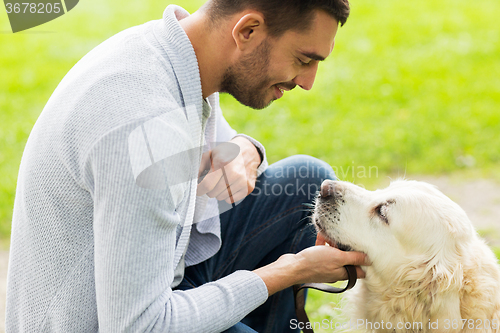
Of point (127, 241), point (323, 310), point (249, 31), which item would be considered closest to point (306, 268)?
point (127, 241)

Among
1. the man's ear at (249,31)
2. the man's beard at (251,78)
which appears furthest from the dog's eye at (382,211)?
the man's ear at (249,31)

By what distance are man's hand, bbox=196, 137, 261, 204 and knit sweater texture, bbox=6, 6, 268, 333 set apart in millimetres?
326

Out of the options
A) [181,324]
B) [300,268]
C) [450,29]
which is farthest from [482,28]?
[181,324]

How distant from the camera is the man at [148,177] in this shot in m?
1.56

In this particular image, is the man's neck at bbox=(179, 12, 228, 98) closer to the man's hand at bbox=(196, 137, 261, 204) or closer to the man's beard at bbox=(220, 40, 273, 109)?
the man's beard at bbox=(220, 40, 273, 109)

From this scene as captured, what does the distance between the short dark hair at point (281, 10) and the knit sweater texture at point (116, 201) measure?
0.69ft

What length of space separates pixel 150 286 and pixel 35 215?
512 mm

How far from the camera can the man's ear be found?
6.36 feet

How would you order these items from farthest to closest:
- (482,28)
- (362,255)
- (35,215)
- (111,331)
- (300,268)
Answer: (482,28)
(362,255)
(300,268)
(35,215)
(111,331)

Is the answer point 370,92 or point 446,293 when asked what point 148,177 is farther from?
point 370,92

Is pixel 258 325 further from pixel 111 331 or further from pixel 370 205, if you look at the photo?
pixel 111 331

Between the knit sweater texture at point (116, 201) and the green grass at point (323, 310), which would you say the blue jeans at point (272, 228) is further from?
the knit sweater texture at point (116, 201)

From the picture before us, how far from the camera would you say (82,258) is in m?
1.71

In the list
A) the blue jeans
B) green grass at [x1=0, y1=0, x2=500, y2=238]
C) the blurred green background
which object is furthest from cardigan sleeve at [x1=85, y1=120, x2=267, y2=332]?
green grass at [x1=0, y1=0, x2=500, y2=238]
